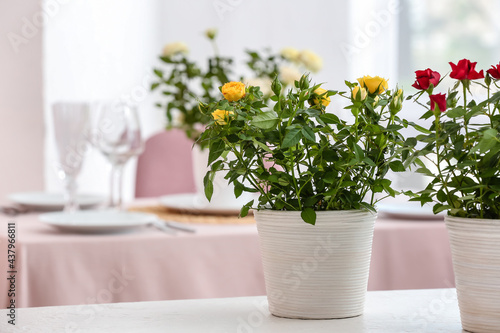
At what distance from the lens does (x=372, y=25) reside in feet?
11.9

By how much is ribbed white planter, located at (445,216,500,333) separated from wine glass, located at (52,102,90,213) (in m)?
1.04

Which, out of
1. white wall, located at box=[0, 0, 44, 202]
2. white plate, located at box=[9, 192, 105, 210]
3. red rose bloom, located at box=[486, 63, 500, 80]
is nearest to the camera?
red rose bloom, located at box=[486, 63, 500, 80]

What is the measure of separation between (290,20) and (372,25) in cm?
44

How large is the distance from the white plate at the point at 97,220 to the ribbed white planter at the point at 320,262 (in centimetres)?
71

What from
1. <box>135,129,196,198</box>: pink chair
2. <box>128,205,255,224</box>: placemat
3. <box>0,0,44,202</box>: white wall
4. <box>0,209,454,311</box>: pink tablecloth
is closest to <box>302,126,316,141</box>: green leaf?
<box>0,209,454,311</box>: pink tablecloth

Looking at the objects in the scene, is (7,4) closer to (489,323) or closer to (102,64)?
(102,64)

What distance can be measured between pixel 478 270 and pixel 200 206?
42.6 inches

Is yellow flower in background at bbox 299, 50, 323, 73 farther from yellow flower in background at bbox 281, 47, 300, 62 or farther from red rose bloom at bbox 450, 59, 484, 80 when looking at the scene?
red rose bloom at bbox 450, 59, 484, 80

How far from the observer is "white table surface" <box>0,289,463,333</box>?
0.61 metres

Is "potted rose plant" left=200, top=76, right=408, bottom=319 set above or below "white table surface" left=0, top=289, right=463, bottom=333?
above

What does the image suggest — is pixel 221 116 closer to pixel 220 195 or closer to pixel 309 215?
pixel 309 215

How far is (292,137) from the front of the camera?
1.95ft

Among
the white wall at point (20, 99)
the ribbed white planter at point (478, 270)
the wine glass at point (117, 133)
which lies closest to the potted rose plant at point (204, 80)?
the wine glass at point (117, 133)

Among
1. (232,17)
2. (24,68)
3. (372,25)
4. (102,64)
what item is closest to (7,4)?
(24,68)
